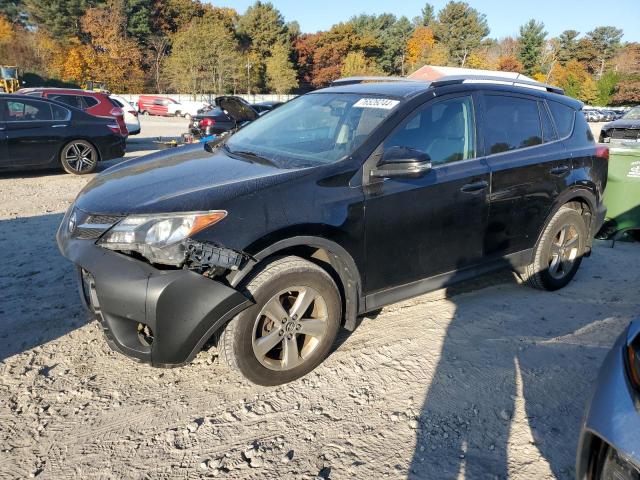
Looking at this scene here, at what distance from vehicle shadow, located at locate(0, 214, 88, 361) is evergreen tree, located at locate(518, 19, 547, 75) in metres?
90.3

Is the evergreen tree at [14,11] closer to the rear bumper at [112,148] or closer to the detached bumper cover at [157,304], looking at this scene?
the rear bumper at [112,148]

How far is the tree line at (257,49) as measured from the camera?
5097 cm

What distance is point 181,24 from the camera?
216 feet

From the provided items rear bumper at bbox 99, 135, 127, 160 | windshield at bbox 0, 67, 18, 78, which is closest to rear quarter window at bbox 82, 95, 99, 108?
rear bumper at bbox 99, 135, 127, 160

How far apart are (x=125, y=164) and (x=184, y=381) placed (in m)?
1.70

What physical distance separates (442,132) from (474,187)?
46cm

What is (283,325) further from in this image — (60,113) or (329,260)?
(60,113)

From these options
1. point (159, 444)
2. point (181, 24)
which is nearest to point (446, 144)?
point (159, 444)

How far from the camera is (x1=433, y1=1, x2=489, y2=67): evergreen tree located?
85.8m

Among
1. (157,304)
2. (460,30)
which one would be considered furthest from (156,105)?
(460,30)

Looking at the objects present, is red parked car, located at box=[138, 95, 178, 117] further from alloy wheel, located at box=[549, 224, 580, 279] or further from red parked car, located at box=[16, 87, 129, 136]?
alloy wheel, located at box=[549, 224, 580, 279]

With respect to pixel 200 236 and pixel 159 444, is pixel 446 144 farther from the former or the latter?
pixel 159 444

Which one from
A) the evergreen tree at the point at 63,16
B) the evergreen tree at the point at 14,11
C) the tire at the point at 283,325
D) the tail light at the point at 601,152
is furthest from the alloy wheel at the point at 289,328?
the evergreen tree at the point at 14,11

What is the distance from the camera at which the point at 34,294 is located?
4.02 meters
